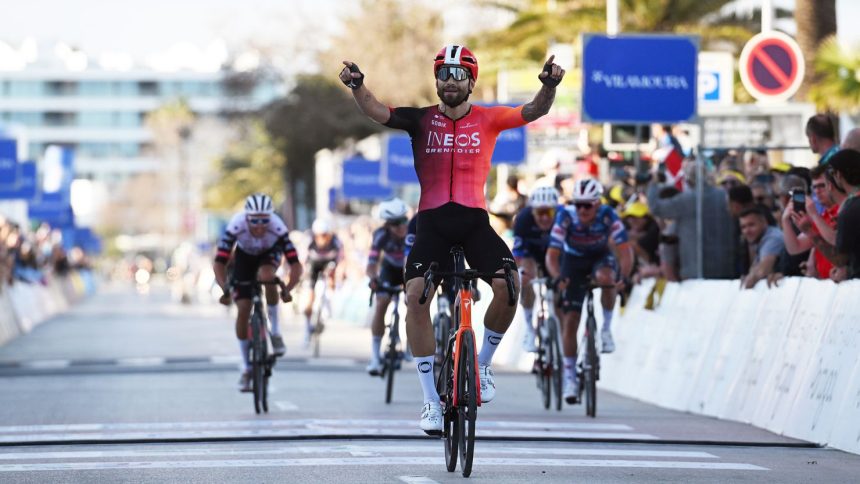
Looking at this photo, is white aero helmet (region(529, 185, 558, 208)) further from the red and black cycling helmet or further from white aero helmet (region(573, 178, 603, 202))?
the red and black cycling helmet

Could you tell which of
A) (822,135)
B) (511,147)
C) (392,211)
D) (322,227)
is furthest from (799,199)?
(511,147)

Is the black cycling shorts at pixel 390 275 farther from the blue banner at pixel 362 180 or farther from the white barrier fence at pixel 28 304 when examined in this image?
the blue banner at pixel 362 180

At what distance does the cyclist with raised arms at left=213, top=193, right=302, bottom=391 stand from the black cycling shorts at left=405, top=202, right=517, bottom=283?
5391 mm

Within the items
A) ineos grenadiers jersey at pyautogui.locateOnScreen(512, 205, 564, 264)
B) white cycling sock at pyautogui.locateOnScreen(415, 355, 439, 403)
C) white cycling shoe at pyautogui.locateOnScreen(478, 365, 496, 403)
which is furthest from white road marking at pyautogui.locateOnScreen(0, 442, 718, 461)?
ineos grenadiers jersey at pyautogui.locateOnScreen(512, 205, 564, 264)

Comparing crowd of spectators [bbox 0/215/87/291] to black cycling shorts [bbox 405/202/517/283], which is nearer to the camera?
black cycling shorts [bbox 405/202/517/283]

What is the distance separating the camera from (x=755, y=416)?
1496 cm

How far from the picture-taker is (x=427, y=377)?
1120 cm

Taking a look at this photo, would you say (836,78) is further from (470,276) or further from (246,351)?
(470,276)

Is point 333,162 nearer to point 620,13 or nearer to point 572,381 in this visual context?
point 620,13

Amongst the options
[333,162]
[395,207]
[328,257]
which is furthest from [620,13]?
[333,162]

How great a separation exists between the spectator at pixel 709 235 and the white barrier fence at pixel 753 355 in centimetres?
35

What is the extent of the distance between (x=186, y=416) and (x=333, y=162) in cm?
6462

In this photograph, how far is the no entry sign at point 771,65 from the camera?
2334 centimetres

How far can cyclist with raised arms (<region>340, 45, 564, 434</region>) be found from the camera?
36.4 ft
